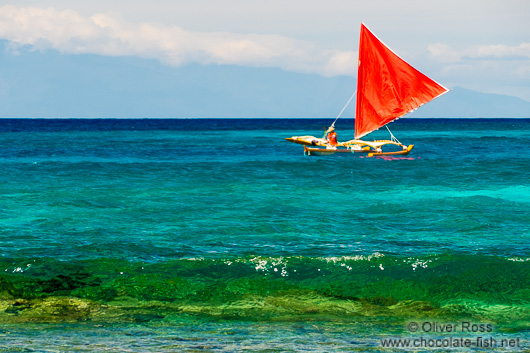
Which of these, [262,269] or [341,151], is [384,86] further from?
[262,269]

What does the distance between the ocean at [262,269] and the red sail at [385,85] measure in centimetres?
1898

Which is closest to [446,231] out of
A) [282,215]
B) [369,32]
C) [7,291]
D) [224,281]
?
[282,215]

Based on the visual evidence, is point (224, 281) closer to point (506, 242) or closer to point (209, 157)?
point (506, 242)

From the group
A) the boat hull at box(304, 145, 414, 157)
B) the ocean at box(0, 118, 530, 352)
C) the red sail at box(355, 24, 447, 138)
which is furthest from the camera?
the boat hull at box(304, 145, 414, 157)

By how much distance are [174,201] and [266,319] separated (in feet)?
51.5

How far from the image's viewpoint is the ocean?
968cm

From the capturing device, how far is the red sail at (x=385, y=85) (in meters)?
47.7

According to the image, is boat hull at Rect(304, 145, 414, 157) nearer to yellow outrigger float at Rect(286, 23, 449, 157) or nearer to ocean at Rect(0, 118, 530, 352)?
yellow outrigger float at Rect(286, 23, 449, 157)

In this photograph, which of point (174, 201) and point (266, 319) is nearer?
point (266, 319)

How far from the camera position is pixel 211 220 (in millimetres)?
21188

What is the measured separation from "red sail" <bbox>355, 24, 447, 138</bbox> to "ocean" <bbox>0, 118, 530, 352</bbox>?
19.0 m

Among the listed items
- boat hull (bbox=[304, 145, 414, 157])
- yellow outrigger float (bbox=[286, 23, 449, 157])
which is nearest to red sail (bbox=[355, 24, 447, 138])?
yellow outrigger float (bbox=[286, 23, 449, 157])

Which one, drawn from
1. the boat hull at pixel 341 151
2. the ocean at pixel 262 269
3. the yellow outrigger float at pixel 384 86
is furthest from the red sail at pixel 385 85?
the ocean at pixel 262 269

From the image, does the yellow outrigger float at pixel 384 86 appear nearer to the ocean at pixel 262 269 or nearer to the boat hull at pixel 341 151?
the boat hull at pixel 341 151
